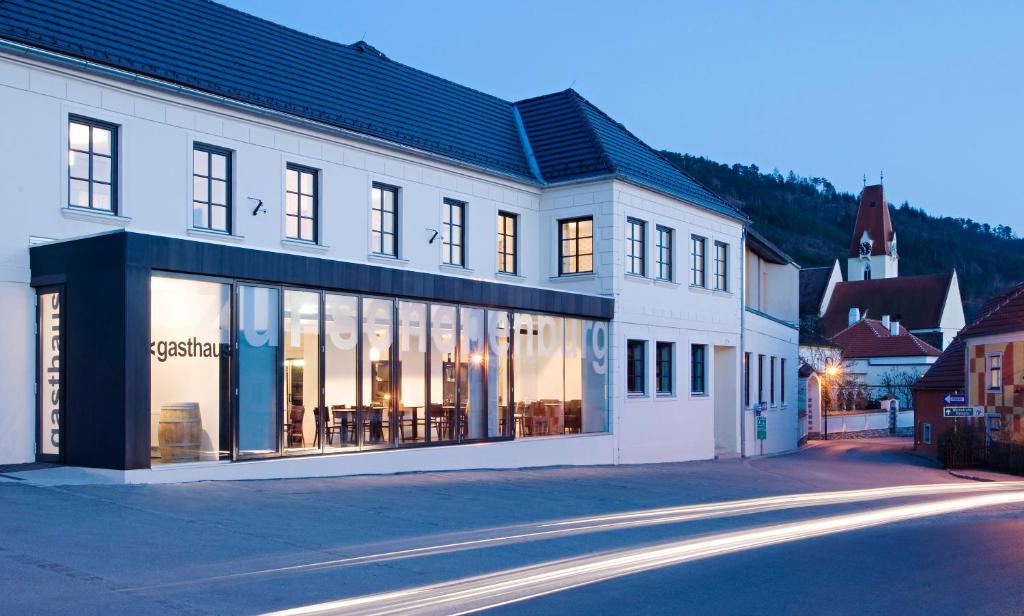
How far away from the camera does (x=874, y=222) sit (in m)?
122

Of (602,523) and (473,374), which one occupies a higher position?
(473,374)

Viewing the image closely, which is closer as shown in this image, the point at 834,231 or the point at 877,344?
the point at 877,344

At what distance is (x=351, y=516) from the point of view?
42.1 feet

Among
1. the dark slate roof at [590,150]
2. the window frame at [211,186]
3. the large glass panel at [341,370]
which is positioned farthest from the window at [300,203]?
the dark slate roof at [590,150]

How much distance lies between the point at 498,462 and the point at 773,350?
18.3 metres

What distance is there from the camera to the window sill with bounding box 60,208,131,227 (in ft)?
52.4

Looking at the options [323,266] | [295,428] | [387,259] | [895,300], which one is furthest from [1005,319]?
[895,300]

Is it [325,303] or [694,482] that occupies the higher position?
[325,303]

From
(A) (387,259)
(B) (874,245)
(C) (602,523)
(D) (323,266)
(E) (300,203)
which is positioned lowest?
(C) (602,523)

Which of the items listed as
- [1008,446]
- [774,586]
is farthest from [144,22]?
[1008,446]

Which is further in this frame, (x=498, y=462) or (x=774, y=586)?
(x=498, y=462)

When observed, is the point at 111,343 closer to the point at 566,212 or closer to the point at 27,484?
the point at 27,484

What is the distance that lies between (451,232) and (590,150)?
4.85m

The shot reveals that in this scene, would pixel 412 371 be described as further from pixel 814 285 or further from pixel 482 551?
pixel 814 285
